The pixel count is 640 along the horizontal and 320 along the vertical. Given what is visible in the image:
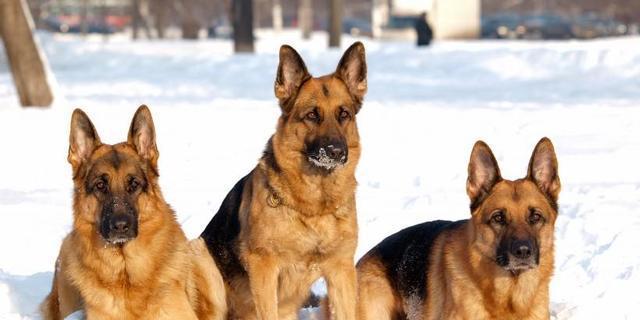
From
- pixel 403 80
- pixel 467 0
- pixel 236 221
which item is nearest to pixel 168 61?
pixel 403 80

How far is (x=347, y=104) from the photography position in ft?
24.9

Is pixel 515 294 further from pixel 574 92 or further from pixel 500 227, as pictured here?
pixel 574 92

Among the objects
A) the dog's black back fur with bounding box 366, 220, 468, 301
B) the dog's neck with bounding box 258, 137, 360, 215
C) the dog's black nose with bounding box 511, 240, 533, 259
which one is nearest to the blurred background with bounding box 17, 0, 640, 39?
the dog's black back fur with bounding box 366, 220, 468, 301

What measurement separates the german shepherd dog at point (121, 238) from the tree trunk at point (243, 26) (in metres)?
32.9

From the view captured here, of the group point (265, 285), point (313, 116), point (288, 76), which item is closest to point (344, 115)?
point (313, 116)

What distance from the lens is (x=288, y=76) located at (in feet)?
25.1

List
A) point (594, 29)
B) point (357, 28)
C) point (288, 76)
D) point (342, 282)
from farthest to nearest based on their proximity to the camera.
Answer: point (357, 28), point (594, 29), point (288, 76), point (342, 282)

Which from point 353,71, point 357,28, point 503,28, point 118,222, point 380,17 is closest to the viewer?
point 118,222

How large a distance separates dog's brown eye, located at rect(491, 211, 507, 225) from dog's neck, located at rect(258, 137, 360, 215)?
1072mm

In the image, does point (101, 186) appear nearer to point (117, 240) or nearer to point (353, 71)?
point (117, 240)

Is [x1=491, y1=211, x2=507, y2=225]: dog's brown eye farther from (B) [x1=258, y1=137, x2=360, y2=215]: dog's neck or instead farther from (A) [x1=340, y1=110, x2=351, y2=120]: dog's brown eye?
(A) [x1=340, y1=110, x2=351, y2=120]: dog's brown eye

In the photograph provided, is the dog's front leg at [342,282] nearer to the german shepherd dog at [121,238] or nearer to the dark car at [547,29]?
the german shepherd dog at [121,238]

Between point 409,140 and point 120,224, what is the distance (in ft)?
32.9

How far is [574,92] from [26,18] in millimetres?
11767
